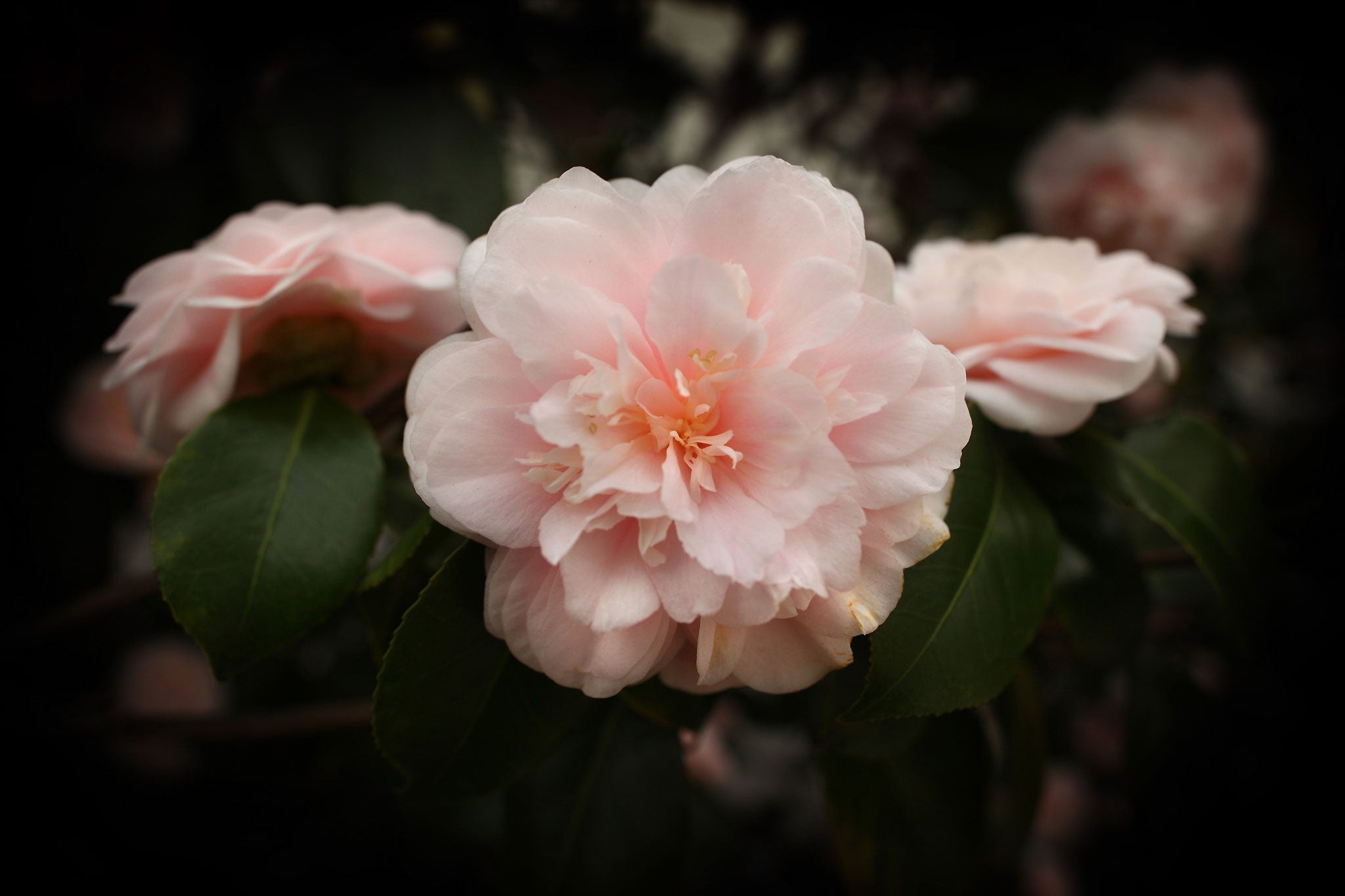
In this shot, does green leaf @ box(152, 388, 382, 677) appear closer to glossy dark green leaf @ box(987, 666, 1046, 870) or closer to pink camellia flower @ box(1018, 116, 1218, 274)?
glossy dark green leaf @ box(987, 666, 1046, 870)

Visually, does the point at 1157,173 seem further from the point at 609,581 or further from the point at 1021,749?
the point at 609,581

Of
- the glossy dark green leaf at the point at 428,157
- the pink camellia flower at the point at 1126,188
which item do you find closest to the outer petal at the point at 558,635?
the glossy dark green leaf at the point at 428,157

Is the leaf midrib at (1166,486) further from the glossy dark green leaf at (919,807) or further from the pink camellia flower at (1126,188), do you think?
the pink camellia flower at (1126,188)

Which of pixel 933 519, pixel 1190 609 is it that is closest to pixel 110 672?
pixel 933 519

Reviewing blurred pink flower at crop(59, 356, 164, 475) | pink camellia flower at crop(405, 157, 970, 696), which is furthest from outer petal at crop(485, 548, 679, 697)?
blurred pink flower at crop(59, 356, 164, 475)

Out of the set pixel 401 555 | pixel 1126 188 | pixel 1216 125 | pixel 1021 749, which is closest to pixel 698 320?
pixel 401 555

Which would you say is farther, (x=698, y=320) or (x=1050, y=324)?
(x=1050, y=324)
